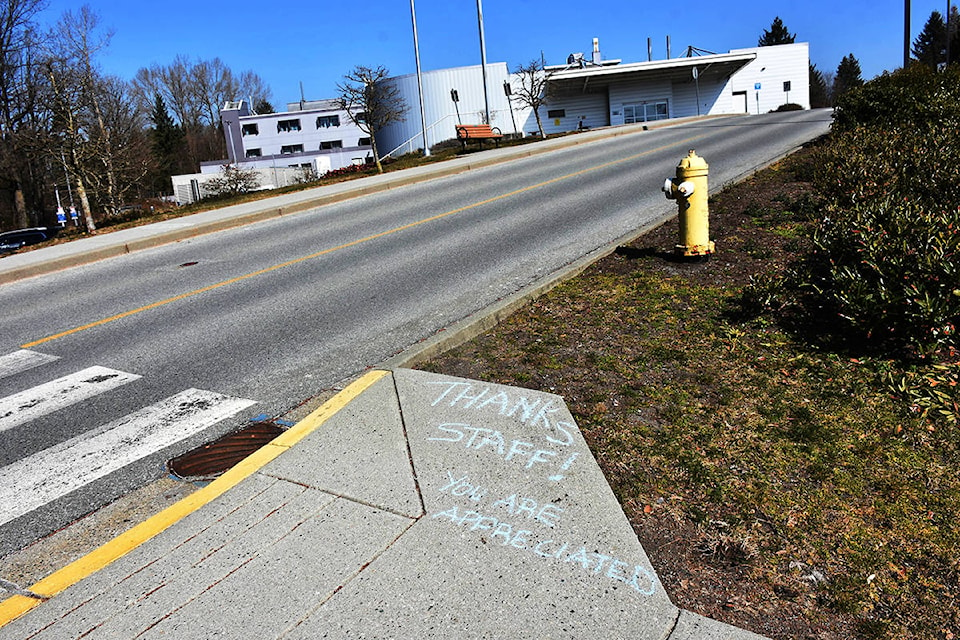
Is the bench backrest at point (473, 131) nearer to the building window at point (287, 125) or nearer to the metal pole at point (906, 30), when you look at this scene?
the metal pole at point (906, 30)

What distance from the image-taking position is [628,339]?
16.8 ft

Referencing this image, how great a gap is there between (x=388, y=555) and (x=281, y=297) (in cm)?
539

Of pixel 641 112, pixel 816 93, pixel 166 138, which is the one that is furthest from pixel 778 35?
pixel 166 138

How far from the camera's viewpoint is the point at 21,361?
6.14 m

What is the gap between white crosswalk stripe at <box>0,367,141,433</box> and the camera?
Answer: 192 inches

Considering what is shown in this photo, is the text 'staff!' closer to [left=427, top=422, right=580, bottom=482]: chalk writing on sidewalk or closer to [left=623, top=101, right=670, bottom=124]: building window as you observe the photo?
[left=427, top=422, right=580, bottom=482]: chalk writing on sidewalk

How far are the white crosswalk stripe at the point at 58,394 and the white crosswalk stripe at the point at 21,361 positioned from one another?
63 cm

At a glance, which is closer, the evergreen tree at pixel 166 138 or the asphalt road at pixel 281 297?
the asphalt road at pixel 281 297

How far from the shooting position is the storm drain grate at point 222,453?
3877 mm

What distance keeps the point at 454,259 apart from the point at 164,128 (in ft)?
266

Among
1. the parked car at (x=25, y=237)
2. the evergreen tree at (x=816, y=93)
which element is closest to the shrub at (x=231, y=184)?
the parked car at (x=25, y=237)

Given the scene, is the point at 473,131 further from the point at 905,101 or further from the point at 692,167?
the point at 692,167

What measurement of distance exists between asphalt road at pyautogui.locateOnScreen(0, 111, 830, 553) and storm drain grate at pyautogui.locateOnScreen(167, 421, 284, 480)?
13 cm

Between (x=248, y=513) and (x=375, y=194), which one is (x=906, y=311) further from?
(x=375, y=194)
